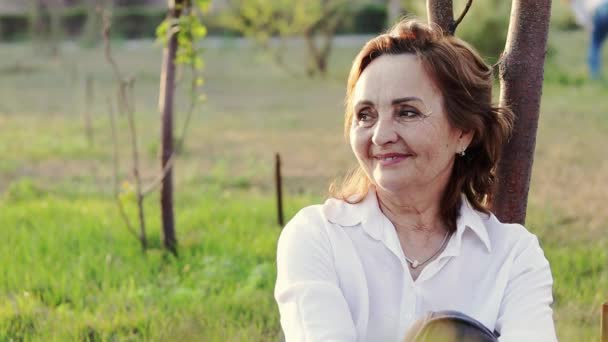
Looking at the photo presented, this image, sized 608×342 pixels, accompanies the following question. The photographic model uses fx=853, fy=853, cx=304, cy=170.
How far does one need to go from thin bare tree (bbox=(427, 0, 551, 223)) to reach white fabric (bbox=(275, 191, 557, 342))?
0.43 metres

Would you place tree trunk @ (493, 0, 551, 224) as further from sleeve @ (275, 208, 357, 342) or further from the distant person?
the distant person

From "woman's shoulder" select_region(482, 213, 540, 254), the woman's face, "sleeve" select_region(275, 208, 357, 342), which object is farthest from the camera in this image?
"woman's shoulder" select_region(482, 213, 540, 254)

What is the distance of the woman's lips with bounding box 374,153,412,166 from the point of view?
6.53 ft

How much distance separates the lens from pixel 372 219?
80.7 inches

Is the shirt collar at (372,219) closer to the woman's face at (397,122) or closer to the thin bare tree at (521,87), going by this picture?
the woman's face at (397,122)

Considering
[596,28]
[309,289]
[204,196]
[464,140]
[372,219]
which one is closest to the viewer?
[309,289]

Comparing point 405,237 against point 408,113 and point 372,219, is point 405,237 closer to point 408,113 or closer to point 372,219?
point 372,219

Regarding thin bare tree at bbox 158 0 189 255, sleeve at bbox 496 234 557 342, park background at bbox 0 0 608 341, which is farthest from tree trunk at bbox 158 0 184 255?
sleeve at bbox 496 234 557 342

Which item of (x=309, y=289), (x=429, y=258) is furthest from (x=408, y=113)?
(x=309, y=289)

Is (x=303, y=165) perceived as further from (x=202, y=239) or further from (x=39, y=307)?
(x=39, y=307)

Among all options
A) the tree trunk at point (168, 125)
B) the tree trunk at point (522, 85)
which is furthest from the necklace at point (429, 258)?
the tree trunk at point (168, 125)

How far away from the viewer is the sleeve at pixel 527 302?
1.93 m

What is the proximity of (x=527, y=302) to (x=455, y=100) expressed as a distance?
51cm

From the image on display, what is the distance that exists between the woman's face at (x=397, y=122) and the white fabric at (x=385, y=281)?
5.1 inches
